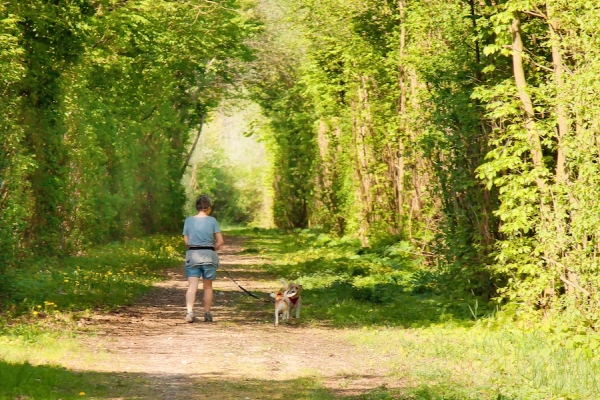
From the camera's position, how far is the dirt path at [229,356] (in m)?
9.38

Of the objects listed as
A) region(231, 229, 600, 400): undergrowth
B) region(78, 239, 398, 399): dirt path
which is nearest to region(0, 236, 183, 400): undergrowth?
region(78, 239, 398, 399): dirt path

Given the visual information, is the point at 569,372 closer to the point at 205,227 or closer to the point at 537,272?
the point at 537,272

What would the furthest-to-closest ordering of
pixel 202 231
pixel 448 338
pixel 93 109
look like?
pixel 93 109, pixel 202 231, pixel 448 338

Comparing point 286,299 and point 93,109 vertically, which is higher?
point 93,109

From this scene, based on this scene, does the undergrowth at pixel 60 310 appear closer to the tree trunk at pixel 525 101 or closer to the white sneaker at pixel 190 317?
the white sneaker at pixel 190 317

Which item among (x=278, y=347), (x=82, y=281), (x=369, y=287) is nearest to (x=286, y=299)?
(x=278, y=347)

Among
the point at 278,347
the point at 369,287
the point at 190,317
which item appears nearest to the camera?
the point at 278,347

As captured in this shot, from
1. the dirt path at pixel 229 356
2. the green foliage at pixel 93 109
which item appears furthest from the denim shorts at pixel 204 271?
the green foliage at pixel 93 109

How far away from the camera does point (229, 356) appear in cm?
1132

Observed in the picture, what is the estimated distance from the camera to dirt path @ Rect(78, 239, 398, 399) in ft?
30.8

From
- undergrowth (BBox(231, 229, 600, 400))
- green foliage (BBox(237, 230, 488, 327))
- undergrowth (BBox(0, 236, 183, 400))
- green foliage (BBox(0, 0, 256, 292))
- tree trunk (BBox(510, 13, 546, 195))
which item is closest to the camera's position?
undergrowth (BBox(231, 229, 600, 400))

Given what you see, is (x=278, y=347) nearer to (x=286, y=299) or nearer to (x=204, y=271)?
(x=286, y=299)

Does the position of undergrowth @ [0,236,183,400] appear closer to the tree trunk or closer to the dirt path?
the dirt path

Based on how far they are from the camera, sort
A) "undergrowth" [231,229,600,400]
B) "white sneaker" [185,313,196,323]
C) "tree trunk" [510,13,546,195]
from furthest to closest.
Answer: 1. "white sneaker" [185,313,196,323]
2. "tree trunk" [510,13,546,195]
3. "undergrowth" [231,229,600,400]
